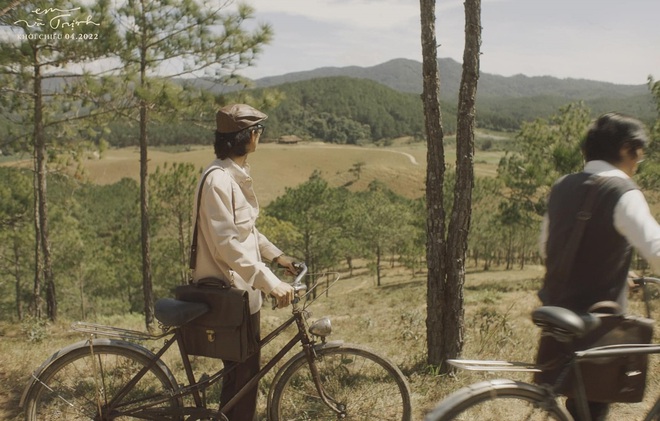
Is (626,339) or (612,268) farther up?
(612,268)

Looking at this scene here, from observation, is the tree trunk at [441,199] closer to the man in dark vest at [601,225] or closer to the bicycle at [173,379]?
the bicycle at [173,379]

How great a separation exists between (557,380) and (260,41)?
11.1 metres

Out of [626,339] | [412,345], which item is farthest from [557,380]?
[412,345]

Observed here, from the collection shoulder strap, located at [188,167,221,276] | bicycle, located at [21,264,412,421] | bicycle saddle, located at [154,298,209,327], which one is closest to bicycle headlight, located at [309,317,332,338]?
bicycle, located at [21,264,412,421]

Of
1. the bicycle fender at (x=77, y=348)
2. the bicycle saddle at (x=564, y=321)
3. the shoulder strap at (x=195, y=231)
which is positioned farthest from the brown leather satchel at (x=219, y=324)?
the bicycle saddle at (x=564, y=321)

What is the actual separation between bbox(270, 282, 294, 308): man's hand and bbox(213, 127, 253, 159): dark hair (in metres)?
0.73

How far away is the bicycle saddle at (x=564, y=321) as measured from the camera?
2.05 metres

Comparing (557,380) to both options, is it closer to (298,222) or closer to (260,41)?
(260,41)

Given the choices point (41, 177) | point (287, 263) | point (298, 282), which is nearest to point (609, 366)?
point (298, 282)

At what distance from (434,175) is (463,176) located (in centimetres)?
24

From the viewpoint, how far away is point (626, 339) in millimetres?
2236

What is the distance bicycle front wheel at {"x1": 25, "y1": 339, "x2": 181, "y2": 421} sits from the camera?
2951mm

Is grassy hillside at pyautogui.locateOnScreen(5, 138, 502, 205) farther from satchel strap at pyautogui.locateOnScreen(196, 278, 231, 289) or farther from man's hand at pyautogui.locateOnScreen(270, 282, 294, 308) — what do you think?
man's hand at pyautogui.locateOnScreen(270, 282, 294, 308)

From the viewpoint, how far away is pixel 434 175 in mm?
4520
